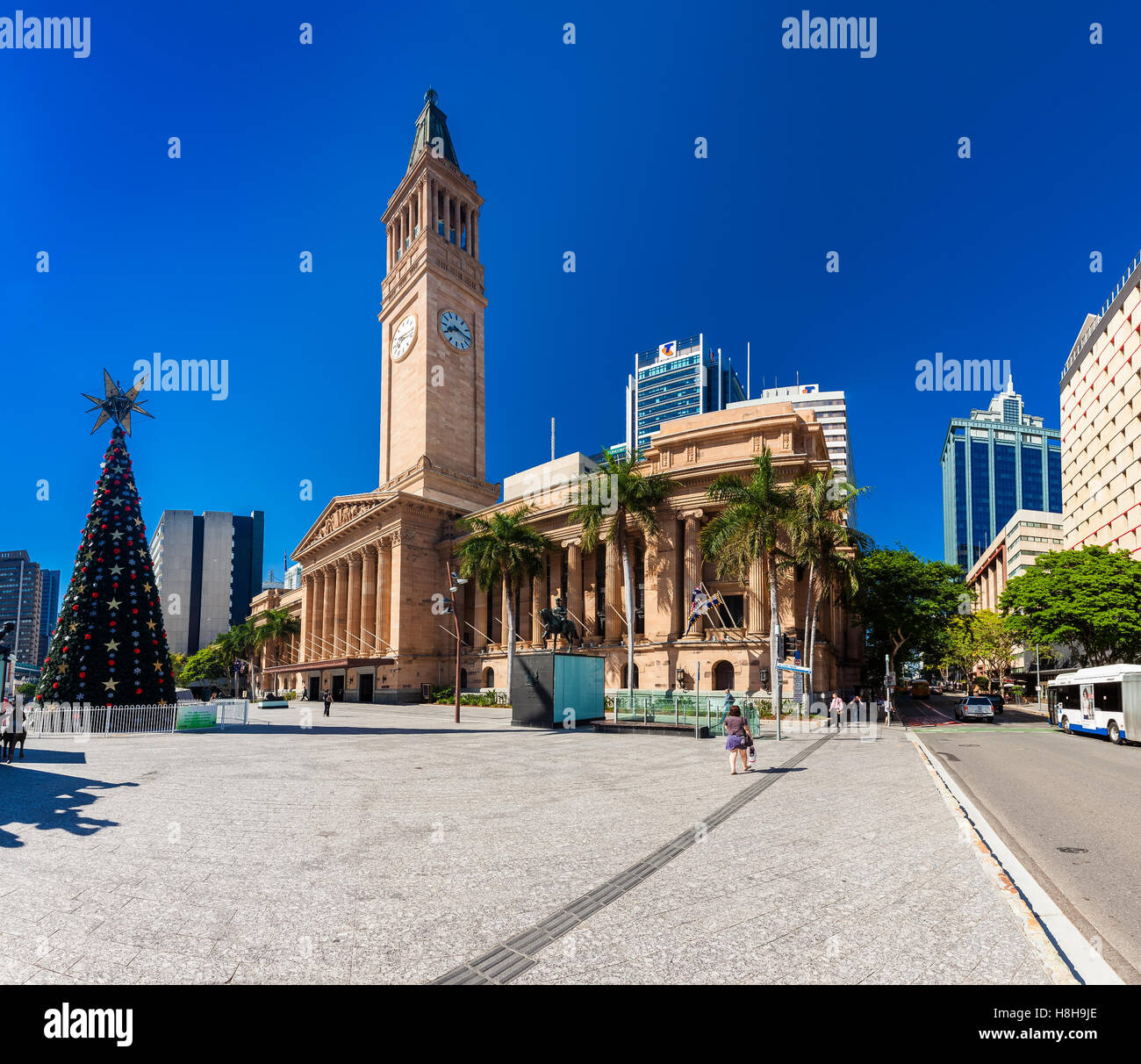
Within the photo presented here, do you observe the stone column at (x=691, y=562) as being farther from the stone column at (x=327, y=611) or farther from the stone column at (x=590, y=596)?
the stone column at (x=327, y=611)

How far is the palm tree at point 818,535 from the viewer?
115ft

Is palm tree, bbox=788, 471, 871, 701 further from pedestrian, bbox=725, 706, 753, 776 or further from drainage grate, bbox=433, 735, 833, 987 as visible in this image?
drainage grate, bbox=433, 735, 833, 987

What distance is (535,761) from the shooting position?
17375 millimetres

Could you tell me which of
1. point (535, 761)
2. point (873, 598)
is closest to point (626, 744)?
point (535, 761)

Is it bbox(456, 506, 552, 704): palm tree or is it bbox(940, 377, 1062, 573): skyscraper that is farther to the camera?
bbox(940, 377, 1062, 573): skyscraper

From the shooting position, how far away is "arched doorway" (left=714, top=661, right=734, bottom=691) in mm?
39781

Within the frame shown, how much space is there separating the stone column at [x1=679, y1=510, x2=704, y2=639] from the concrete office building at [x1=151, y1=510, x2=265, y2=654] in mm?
135851

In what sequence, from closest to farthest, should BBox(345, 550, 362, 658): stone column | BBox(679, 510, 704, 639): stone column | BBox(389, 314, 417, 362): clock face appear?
BBox(679, 510, 704, 639): stone column → BBox(345, 550, 362, 658): stone column → BBox(389, 314, 417, 362): clock face

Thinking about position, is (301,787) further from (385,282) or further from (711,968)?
(385,282)

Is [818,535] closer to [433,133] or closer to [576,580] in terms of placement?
[576,580]

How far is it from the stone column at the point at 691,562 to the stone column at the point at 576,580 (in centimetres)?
894

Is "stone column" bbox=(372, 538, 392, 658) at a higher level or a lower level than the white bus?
higher

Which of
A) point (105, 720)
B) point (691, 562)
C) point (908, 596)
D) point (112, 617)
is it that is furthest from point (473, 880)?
point (908, 596)

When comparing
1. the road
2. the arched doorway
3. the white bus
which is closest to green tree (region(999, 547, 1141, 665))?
the white bus
